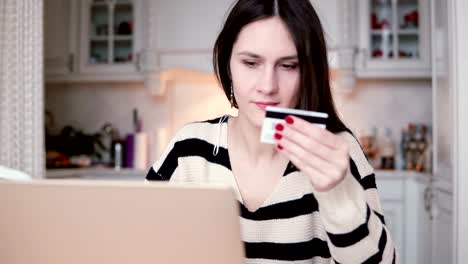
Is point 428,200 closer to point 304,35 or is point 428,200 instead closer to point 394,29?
point 394,29

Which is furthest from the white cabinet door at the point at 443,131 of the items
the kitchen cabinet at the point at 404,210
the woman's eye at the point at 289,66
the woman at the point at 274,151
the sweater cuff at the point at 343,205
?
the sweater cuff at the point at 343,205

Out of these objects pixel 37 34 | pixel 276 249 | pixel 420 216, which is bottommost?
pixel 420 216

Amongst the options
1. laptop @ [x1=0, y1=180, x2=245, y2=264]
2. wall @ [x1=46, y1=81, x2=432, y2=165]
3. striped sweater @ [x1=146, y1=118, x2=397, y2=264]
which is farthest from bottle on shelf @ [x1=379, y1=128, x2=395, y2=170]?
laptop @ [x1=0, y1=180, x2=245, y2=264]

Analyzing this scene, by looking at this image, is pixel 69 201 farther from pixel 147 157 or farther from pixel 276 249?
pixel 147 157

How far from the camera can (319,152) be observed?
0.62 meters

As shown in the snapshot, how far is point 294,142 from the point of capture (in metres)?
0.64

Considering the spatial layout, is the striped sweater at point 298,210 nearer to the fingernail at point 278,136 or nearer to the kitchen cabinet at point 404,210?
the fingernail at point 278,136

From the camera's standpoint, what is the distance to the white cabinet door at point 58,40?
11.2 feet

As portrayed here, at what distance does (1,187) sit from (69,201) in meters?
0.08

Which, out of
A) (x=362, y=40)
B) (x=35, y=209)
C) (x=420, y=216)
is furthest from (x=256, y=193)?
(x=362, y=40)

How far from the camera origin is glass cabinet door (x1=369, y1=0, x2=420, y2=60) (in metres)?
3.22

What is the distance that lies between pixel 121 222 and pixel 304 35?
0.52m

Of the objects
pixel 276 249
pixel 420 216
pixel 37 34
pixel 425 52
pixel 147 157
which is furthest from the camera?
pixel 147 157

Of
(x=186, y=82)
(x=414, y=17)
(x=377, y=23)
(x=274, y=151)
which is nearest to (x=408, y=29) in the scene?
(x=414, y=17)
